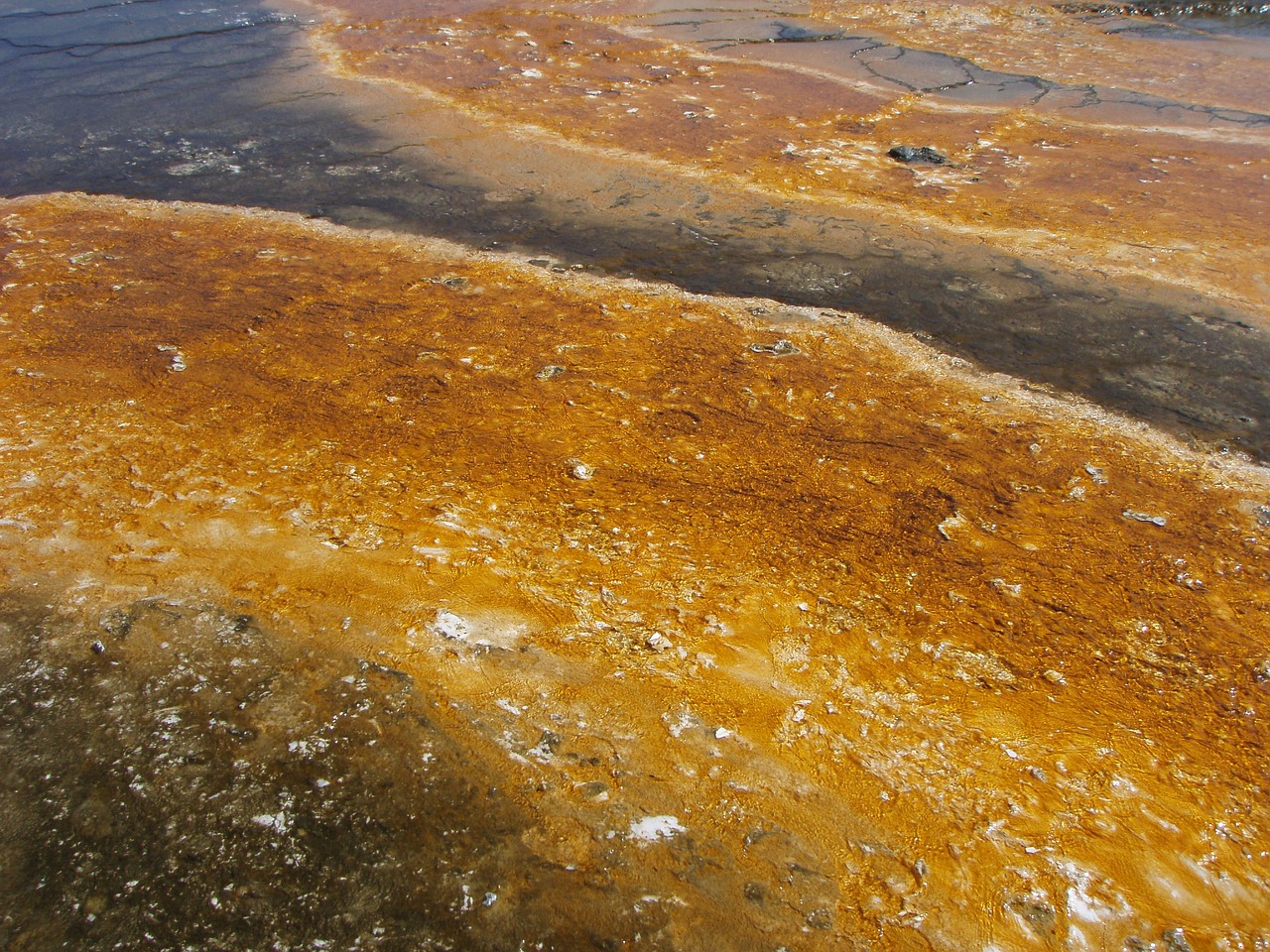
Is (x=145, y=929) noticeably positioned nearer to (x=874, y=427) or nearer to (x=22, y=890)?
(x=22, y=890)

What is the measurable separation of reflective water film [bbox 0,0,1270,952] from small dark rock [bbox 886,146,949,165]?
4 centimetres

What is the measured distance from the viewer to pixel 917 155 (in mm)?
7852

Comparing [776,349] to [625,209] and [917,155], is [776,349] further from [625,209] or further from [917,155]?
[917,155]

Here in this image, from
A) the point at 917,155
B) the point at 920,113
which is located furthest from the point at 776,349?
the point at 920,113

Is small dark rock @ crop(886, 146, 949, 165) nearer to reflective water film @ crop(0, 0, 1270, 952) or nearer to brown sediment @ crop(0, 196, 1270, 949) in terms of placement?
reflective water film @ crop(0, 0, 1270, 952)

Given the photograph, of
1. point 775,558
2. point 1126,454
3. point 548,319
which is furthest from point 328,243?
point 1126,454

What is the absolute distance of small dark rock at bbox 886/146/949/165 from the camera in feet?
25.6

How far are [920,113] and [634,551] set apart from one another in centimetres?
722

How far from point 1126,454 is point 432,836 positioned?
371cm

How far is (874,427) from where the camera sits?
4.43 metres

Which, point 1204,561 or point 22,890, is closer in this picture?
point 22,890

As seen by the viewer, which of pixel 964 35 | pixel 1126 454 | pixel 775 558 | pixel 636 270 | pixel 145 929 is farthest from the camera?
pixel 964 35

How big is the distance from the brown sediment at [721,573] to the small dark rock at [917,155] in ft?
10.7

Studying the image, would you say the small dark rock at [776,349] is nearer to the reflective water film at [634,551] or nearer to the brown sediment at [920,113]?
the reflective water film at [634,551]
